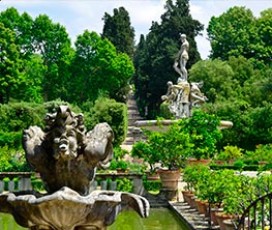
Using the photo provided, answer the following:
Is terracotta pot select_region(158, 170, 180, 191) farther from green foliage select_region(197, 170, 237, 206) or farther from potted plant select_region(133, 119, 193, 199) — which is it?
green foliage select_region(197, 170, 237, 206)

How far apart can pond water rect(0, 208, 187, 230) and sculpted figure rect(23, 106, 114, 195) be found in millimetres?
8002

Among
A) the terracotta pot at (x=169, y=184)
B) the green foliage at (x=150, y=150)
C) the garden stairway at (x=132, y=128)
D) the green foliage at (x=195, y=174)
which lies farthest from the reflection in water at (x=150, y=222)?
the garden stairway at (x=132, y=128)

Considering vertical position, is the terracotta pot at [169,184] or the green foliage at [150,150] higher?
the green foliage at [150,150]

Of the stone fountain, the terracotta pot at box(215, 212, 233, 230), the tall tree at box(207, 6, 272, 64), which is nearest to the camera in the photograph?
the stone fountain

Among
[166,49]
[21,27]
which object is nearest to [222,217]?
[21,27]

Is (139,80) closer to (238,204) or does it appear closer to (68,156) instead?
(238,204)

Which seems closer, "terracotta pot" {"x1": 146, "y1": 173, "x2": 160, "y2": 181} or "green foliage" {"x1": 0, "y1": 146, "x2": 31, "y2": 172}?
"terracotta pot" {"x1": 146, "y1": 173, "x2": 160, "y2": 181}

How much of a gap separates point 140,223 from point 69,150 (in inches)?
372

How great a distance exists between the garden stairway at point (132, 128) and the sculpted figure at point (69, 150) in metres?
30.2

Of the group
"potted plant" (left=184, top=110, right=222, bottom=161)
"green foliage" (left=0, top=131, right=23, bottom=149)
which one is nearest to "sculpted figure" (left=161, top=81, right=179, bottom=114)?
"potted plant" (left=184, top=110, right=222, bottom=161)

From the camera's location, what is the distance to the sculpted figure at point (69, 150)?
592 centimetres

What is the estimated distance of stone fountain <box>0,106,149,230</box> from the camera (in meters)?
5.66

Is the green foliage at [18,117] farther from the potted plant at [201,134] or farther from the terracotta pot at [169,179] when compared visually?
the terracotta pot at [169,179]

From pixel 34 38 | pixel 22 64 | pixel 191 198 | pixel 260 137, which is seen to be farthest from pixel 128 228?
pixel 34 38
